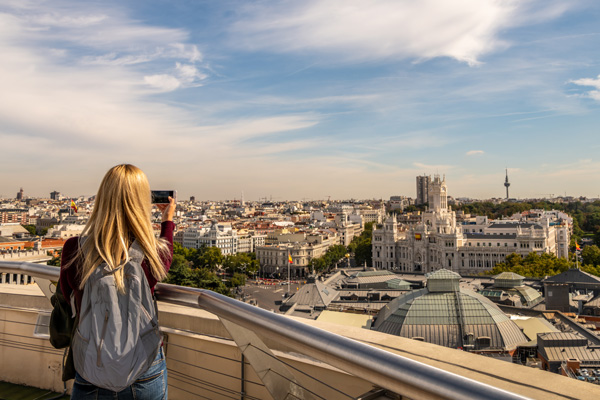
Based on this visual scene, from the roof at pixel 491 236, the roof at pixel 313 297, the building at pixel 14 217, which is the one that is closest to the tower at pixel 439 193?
the roof at pixel 491 236

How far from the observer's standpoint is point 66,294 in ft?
6.01

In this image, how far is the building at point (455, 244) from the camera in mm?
49844

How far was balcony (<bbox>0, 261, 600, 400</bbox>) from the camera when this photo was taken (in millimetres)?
1400

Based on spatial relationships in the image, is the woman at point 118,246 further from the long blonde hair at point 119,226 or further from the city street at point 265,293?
the city street at point 265,293

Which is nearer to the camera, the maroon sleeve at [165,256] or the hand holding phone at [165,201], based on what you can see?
the maroon sleeve at [165,256]

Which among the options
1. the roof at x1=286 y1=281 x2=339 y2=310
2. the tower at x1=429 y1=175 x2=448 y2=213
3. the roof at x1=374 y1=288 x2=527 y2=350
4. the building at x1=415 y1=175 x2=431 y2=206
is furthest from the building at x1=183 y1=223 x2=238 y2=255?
the building at x1=415 y1=175 x2=431 y2=206

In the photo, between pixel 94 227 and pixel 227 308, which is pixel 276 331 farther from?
pixel 94 227

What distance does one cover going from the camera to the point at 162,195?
2.32 m

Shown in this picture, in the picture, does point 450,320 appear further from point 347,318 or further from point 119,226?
point 119,226

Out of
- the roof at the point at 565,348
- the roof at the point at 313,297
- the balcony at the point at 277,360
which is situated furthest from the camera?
the roof at the point at 313,297

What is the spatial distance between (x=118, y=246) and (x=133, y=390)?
1.69ft

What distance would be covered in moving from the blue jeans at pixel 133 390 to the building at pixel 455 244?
51.3 m

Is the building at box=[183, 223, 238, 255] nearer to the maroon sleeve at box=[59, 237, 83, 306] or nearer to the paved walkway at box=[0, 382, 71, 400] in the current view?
the paved walkway at box=[0, 382, 71, 400]

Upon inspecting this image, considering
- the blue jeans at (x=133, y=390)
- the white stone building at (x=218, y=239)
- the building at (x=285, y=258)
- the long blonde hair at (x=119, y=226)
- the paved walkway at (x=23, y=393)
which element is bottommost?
the building at (x=285, y=258)
